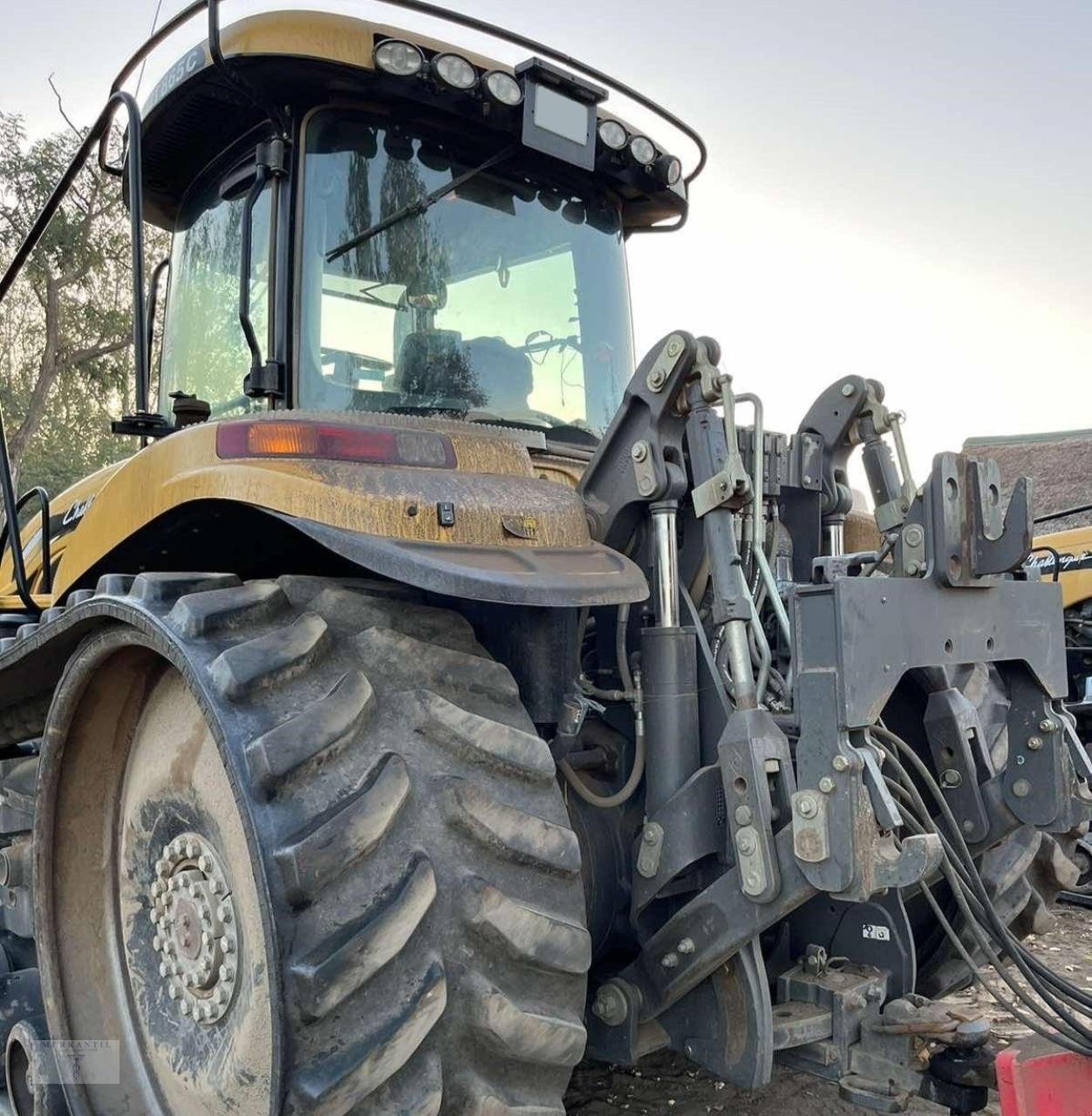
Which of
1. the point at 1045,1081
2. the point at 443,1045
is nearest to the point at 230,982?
the point at 443,1045

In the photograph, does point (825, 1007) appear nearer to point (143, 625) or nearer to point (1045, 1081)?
point (1045, 1081)

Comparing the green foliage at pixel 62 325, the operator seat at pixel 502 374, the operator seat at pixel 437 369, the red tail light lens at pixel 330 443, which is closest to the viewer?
the red tail light lens at pixel 330 443

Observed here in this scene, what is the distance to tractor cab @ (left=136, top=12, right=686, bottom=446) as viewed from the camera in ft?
9.25

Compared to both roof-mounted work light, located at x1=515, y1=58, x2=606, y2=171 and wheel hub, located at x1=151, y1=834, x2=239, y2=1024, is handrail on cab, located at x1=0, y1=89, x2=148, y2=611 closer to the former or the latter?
roof-mounted work light, located at x1=515, y1=58, x2=606, y2=171

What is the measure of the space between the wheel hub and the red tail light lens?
837mm

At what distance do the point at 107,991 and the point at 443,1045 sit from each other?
138cm

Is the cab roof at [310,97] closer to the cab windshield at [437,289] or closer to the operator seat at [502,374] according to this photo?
the cab windshield at [437,289]

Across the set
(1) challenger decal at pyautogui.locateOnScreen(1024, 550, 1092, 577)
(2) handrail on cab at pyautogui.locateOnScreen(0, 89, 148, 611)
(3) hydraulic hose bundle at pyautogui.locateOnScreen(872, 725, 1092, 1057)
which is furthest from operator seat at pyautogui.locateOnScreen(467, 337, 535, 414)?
(1) challenger decal at pyautogui.locateOnScreen(1024, 550, 1092, 577)

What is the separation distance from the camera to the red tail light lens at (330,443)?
7.30ft

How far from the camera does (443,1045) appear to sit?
193 centimetres

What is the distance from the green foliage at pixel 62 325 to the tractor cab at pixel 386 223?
13.1 metres

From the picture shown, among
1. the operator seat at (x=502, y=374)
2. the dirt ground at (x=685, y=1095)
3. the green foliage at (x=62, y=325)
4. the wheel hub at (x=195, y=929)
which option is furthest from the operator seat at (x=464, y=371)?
the green foliage at (x=62, y=325)

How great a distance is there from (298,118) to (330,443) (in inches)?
45.1

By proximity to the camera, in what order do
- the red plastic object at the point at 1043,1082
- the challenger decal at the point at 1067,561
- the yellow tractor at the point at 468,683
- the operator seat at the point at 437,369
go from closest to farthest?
the yellow tractor at the point at 468,683
the red plastic object at the point at 1043,1082
the operator seat at the point at 437,369
the challenger decal at the point at 1067,561
